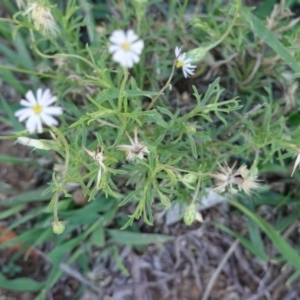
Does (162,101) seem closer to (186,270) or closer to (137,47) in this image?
(186,270)


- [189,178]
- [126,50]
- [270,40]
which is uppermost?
[270,40]

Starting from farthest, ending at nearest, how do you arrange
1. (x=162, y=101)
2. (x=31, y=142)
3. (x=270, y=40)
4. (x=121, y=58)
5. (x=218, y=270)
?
(x=218, y=270), (x=162, y=101), (x=270, y=40), (x=31, y=142), (x=121, y=58)

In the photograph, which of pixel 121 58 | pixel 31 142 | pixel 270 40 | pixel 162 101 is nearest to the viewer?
pixel 121 58

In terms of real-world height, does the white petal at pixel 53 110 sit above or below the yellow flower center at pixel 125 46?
below

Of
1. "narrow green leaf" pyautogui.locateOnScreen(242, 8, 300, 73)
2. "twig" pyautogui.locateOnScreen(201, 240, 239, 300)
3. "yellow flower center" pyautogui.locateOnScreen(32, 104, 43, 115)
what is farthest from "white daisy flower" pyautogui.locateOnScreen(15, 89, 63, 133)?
"twig" pyautogui.locateOnScreen(201, 240, 239, 300)

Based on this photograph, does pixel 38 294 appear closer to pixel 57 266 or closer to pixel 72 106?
pixel 57 266

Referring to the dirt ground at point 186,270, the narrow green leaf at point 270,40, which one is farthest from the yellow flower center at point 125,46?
the dirt ground at point 186,270

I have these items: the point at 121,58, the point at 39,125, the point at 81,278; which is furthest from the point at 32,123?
the point at 81,278

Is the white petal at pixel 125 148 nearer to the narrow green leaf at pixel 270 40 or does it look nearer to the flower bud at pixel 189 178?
the flower bud at pixel 189 178

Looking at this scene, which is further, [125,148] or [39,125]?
[125,148]

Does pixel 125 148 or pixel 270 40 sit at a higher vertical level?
pixel 270 40

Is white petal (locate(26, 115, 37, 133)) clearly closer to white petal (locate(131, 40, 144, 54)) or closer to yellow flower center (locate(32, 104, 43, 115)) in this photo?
yellow flower center (locate(32, 104, 43, 115))

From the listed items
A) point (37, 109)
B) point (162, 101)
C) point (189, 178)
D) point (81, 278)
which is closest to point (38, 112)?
point (37, 109)
